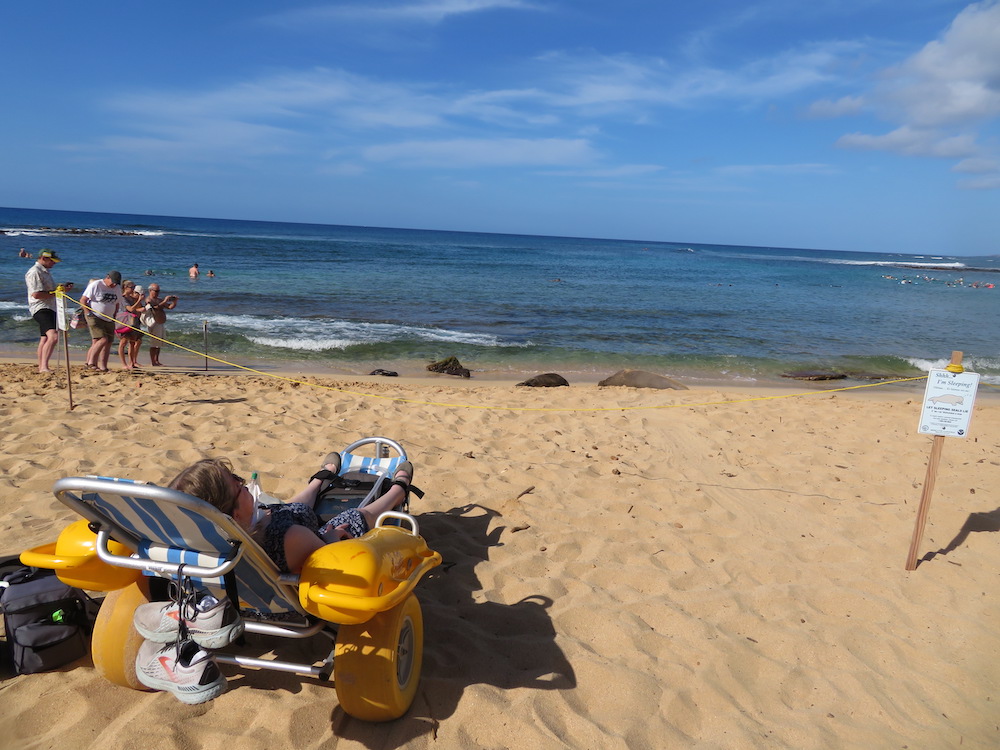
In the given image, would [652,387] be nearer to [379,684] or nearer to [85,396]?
[85,396]

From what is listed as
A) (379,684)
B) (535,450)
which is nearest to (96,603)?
(379,684)

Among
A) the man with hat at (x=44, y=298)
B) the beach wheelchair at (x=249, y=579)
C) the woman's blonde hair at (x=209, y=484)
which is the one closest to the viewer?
the beach wheelchair at (x=249, y=579)

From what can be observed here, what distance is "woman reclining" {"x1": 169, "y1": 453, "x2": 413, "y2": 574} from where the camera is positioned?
2357 millimetres

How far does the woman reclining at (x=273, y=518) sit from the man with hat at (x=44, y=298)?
6.95 metres

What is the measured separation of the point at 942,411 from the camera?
426 centimetres

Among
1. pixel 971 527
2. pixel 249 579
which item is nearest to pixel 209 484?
pixel 249 579

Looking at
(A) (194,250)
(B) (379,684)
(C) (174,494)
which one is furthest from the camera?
(A) (194,250)

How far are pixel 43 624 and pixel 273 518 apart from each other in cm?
120

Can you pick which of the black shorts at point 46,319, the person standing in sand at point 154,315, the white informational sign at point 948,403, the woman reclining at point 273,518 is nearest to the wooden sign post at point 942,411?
the white informational sign at point 948,403

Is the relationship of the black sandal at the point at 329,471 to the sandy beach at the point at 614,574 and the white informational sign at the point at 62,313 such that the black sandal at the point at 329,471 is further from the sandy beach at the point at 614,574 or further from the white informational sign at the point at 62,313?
the white informational sign at the point at 62,313

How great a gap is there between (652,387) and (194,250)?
3979 centimetres

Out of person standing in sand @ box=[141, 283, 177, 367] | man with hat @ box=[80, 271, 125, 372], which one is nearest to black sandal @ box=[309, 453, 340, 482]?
man with hat @ box=[80, 271, 125, 372]

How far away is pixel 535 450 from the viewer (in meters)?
6.29

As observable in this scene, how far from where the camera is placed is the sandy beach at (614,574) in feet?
9.05
